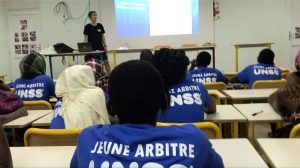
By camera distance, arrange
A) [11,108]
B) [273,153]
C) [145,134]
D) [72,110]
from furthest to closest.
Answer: [11,108] < [72,110] < [273,153] < [145,134]

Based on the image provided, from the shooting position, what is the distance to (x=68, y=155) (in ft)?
5.85

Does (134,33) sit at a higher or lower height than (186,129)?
higher

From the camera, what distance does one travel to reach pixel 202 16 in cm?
880

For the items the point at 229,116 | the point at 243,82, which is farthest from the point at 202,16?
the point at 229,116

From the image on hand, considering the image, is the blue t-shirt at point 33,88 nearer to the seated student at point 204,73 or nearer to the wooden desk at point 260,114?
the seated student at point 204,73

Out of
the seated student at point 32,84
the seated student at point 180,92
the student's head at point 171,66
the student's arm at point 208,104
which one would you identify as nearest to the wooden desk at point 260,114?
the student's arm at point 208,104

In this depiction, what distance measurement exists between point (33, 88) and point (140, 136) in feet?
9.43

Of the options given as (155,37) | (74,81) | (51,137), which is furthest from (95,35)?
(51,137)

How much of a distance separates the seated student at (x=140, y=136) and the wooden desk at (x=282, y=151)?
18.4 inches

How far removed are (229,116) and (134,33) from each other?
21.6ft

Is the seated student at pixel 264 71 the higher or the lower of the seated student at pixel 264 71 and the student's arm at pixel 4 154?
the higher

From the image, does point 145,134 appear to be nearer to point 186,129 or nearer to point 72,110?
point 186,129

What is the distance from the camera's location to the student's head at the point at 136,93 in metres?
1.16

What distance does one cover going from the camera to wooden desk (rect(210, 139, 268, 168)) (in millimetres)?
1537
